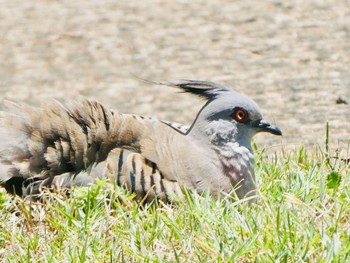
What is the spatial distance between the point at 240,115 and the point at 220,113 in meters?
0.14

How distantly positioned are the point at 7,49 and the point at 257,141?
366cm

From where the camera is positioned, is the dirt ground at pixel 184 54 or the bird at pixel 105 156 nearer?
the bird at pixel 105 156

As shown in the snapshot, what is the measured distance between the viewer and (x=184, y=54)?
10336mm

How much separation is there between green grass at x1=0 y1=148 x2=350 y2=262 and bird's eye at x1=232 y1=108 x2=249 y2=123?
1.57 feet

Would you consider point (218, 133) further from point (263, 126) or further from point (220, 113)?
point (263, 126)

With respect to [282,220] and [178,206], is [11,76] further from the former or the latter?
[282,220]

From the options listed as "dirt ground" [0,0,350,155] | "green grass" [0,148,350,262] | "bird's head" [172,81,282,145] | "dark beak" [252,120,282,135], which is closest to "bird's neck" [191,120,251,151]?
"bird's head" [172,81,282,145]

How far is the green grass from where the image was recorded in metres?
5.00

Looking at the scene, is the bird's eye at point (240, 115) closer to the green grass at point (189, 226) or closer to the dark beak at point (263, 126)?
the dark beak at point (263, 126)

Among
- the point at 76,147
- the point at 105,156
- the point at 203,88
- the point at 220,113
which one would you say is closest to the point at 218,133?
the point at 220,113

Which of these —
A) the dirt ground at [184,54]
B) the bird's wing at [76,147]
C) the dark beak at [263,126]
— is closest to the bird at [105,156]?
the bird's wing at [76,147]

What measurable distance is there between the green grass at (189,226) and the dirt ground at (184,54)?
2164 millimetres

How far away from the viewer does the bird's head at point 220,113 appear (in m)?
6.45

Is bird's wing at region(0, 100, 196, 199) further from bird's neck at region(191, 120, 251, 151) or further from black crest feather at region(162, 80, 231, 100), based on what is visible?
black crest feather at region(162, 80, 231, 100)
